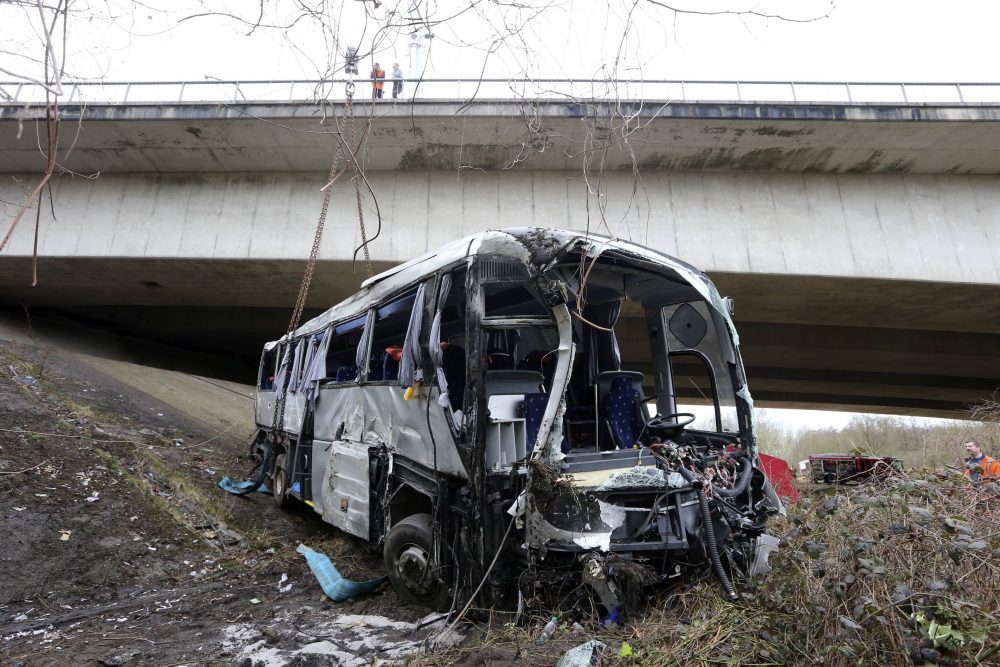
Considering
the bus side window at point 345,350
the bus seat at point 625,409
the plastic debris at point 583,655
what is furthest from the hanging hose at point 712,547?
the bus side window at point 345,350

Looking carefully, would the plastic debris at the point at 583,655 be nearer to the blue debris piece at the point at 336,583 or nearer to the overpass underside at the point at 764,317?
the blue debris piece at the point at 336,583

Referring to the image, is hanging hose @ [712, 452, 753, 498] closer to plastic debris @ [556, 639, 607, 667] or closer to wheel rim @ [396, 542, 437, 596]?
plastic debris @ [556, 639, 607, 667]

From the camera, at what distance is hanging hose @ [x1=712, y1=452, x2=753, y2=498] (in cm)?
404

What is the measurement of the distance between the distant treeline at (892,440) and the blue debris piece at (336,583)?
4294 mm

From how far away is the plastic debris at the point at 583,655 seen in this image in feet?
9.71

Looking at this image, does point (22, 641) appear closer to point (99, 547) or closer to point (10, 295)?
point (99, 547)

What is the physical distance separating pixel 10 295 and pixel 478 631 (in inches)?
795

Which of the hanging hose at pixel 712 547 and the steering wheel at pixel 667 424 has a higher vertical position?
the steering wheel at pixel 667 424

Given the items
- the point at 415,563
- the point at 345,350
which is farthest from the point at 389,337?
the point at 415,563

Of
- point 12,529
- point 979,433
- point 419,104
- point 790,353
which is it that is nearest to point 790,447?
point 790,353

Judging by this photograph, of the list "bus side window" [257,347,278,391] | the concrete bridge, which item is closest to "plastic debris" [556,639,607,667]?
"bus side window" [257,347,278,391]

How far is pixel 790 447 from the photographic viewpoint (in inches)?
1182

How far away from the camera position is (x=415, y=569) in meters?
4.34

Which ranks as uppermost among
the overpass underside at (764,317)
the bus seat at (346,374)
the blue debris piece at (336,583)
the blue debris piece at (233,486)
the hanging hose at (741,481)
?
the overpass underside at (764,317)
